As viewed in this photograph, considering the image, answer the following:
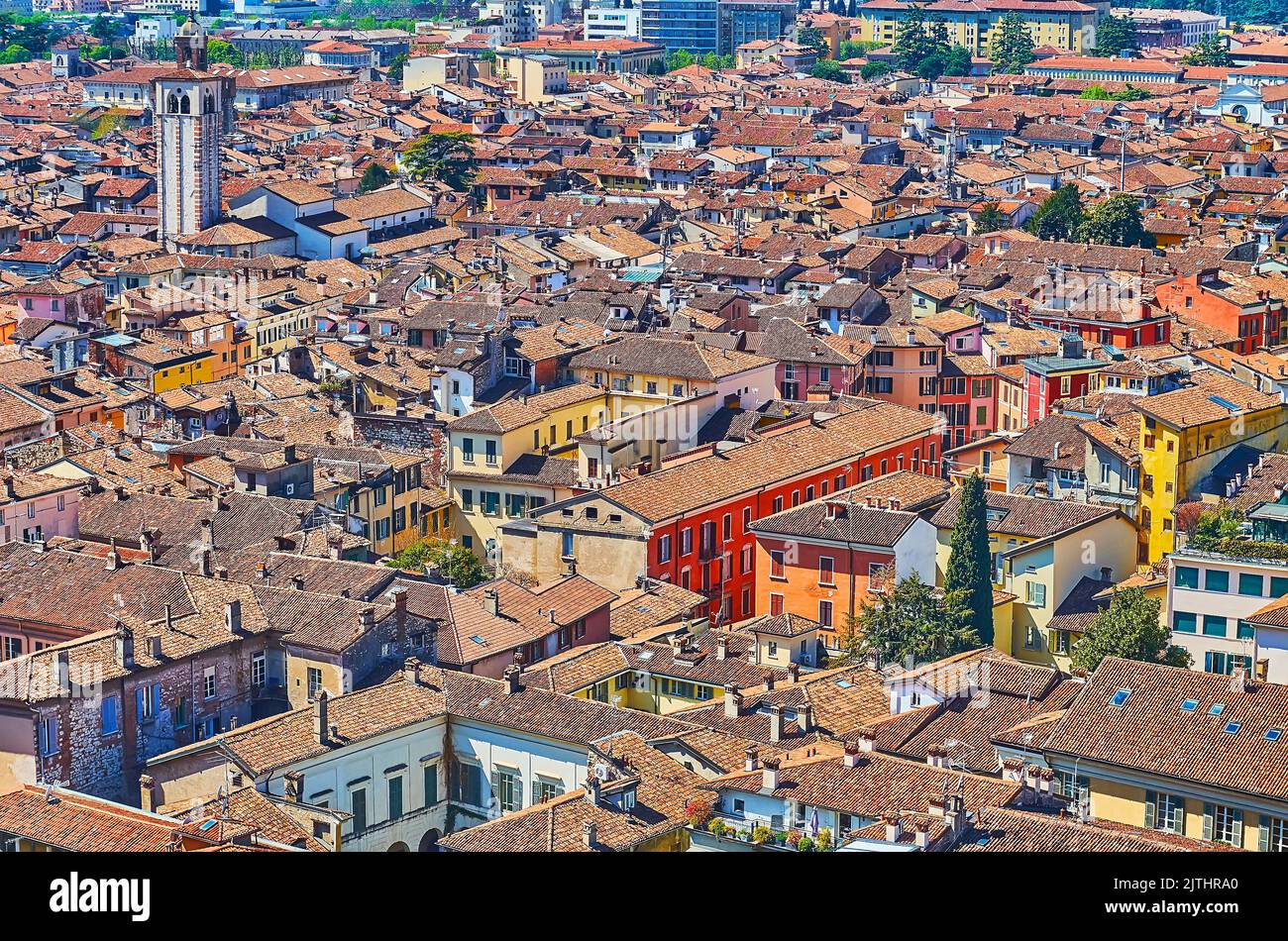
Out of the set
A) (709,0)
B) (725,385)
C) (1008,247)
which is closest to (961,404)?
→ (725,385)

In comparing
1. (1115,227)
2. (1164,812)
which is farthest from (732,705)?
(1115,227)

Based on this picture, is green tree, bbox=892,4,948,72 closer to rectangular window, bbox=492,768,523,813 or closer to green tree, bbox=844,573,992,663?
green tree, bbox=844,573,992,663

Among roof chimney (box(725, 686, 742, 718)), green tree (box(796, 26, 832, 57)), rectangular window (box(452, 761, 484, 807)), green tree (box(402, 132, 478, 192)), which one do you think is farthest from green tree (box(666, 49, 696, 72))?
rectangular window (box(452, 761, 484, 807))

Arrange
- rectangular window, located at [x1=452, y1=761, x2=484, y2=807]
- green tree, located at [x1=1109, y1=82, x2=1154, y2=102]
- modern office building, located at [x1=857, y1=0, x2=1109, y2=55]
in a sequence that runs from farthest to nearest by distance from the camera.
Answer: modern office building, located at [x1=857, y1=0, x2=1109, y2=55], green tree, located at [x1=1109, y1=82, x2=1154, y2=102], rectangular window, located at [x1=452, y1=761, x2=484, y2=807]

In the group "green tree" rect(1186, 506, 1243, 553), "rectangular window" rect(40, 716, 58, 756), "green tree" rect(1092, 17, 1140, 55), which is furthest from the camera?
"green tree" rect(1092, 17, 1140, 55)

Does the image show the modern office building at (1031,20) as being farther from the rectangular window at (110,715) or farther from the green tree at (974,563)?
the rectangular window at (110,715)

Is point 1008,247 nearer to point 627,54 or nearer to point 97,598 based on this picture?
point 97,598
